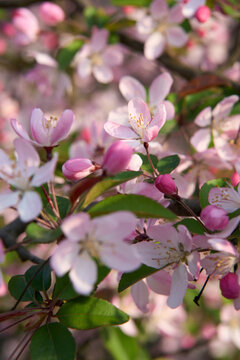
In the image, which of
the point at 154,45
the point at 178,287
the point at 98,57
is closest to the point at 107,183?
the point at 178,287

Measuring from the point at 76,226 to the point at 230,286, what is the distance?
30cm

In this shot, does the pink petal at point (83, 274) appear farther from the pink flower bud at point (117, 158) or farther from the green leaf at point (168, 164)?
the green leaf at point (168, 164)

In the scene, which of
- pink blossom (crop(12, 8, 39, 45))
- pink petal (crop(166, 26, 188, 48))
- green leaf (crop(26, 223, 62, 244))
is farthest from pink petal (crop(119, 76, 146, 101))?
pink blossom (crop(12, 8, 39, 45))

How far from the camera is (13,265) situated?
2.20m

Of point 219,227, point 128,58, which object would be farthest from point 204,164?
point 128,58

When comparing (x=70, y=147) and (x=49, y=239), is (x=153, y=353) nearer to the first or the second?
(x=70, y=147)

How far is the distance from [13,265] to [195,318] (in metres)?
0.94

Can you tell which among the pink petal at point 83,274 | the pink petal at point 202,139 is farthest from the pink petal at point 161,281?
the pink petal at point 202,139

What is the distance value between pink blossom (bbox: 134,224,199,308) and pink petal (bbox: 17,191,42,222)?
244mm

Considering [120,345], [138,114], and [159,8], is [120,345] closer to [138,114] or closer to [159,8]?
[138,114]

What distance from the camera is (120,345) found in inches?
63.7

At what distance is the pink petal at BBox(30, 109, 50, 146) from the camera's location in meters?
0.83

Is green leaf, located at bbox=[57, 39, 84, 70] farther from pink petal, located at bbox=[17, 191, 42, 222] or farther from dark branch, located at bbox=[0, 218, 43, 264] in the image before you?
pink petal, located at bbox=[17, 191, 42, 222]

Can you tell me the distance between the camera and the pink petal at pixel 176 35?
5.11 ft
